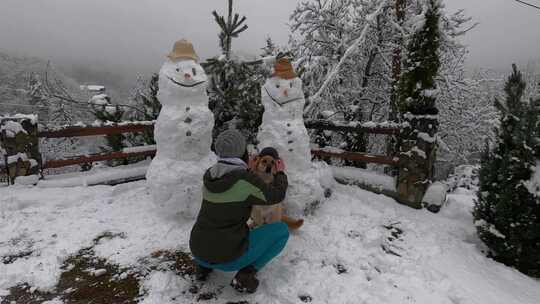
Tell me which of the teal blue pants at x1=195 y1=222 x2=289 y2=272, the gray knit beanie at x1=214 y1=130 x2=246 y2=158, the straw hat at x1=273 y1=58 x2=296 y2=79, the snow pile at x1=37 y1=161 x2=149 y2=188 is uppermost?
the straw hat at x1=273 y1=58 x2=296 y2=79

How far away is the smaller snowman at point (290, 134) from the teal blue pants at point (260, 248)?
1.24 metres

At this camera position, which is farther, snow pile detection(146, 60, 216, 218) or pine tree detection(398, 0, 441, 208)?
pine tree detection(398, 0, 441, 208)

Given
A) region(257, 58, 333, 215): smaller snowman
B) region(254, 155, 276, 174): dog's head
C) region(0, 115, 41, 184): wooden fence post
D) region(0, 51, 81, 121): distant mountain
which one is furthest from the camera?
region(0, 51, 81, 121): distant mountain

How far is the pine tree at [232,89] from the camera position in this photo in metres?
5.28

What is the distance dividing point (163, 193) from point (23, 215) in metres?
2.05

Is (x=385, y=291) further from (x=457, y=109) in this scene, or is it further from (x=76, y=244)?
(x=457, y=109)

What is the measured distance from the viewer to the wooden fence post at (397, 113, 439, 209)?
186 inches

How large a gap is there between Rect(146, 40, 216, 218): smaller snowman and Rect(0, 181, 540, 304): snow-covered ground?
1.22ft

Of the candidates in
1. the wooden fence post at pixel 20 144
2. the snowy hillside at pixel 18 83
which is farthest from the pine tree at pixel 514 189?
the snowy hillside at pixel 18 83

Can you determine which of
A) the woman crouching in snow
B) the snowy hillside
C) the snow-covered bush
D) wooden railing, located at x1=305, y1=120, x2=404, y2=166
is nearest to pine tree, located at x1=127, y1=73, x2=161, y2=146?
the snowy hillside

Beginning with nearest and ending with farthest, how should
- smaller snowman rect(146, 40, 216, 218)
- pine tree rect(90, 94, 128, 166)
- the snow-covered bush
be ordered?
1. smaller snowman rect(146, 40, 216, 218)
2. the snow-covered bush
3. pine tree rect(90, 94, 128, 166)

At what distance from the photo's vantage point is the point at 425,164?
15.5 ft

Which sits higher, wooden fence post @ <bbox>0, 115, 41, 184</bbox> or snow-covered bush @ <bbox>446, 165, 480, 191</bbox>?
wooden fence post @ <bbox>0, 115, 41, 184</bbox>

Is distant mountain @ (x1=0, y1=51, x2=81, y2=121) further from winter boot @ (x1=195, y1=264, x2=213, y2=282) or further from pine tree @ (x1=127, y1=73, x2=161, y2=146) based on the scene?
winter boot @ (x1=195, y1=264, x2=213, y2=282)
